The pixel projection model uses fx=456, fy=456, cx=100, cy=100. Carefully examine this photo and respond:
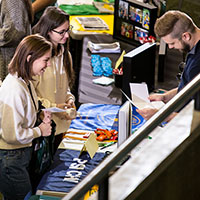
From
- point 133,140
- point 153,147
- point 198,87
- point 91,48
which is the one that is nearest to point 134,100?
point 153,147

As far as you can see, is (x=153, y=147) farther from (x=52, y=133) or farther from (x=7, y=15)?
(x=7, y=15)

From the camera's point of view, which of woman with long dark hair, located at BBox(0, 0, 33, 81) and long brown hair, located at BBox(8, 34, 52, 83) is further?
woman with long dark hair, located at BBox(0, 0, 33, 81)

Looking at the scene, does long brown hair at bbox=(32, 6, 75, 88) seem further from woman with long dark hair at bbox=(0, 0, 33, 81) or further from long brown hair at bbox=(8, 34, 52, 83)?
long brown hair at bbox=(8, 34, 52, 83)

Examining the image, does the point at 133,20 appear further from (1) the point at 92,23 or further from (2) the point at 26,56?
(2) the point at 26,56

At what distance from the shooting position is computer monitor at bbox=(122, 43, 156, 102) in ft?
12.3

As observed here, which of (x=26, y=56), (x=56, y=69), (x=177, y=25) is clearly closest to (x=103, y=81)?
(x=56, y=69)

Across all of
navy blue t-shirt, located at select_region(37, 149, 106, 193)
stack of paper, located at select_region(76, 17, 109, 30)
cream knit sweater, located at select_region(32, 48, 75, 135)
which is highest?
cream knit sweater, located at select_region(32, 48, 75, 135)

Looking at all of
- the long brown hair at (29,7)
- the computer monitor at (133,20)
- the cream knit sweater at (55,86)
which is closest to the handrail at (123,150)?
the cream knit sweater at (55,86)

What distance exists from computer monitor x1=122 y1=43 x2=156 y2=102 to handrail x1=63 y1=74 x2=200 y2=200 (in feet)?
6.53

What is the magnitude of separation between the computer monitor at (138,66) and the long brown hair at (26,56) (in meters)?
0.97

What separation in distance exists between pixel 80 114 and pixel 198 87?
2.18 meters

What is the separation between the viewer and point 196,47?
300 centimetres

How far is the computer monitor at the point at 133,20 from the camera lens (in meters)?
4.77

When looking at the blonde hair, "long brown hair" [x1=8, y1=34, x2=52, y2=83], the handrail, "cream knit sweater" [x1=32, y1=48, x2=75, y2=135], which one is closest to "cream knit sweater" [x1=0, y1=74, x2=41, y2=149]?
"long brown hair" [x1=8, y1=34, x2=52, y2=83]
